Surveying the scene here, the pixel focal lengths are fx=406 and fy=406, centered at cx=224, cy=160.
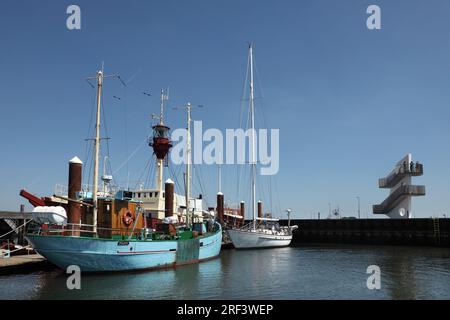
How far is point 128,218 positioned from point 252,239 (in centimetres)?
2749

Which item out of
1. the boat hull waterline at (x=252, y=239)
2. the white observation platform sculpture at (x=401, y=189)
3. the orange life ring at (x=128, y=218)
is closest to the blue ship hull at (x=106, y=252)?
the orange life ring at (x=128, y=218)

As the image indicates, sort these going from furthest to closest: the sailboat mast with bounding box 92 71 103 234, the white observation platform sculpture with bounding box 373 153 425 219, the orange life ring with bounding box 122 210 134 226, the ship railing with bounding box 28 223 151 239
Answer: the white observation platform sculpture with bounding box 373 153 425 219 → the orange life ring with bounding box 122 210 134 226 → the sailboat mast with bounding box 92 71 103 234 → the ship railing with bounding box 28 223 151 239

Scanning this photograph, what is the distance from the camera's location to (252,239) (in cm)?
5725

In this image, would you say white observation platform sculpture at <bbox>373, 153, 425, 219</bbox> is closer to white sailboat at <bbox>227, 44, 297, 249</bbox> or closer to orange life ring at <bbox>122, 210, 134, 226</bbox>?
white sailboat at <bbox>227, 44, 297, 249</bbox>

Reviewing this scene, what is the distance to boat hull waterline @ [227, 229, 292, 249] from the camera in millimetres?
55906

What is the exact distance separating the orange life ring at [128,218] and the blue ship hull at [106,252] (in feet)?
10.0

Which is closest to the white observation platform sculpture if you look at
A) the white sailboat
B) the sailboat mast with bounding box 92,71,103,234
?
the white sailboat

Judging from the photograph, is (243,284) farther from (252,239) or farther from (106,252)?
(252,239)

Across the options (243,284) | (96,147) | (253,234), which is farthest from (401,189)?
(96,147)

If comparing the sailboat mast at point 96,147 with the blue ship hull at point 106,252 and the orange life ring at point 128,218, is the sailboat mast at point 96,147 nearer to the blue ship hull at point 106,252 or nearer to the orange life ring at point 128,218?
the blue ship hull at point 106,252

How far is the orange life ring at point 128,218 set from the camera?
32906 mm

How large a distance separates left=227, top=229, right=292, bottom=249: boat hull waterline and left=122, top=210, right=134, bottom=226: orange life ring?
949 inches

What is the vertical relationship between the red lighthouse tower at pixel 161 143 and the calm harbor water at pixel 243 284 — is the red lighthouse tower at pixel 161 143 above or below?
above
